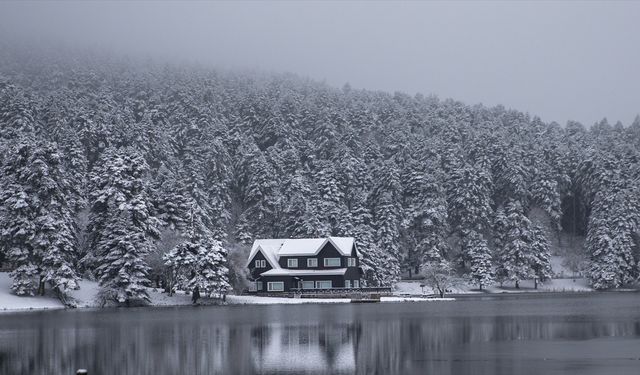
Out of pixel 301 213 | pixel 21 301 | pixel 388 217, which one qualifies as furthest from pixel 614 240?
pixel 21 301

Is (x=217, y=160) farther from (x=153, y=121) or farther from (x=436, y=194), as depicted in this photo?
(x=436, y=194)

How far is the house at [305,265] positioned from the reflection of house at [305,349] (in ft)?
158

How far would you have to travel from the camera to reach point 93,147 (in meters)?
115

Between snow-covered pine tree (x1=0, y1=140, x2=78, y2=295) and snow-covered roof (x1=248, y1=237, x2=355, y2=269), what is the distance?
2676cm

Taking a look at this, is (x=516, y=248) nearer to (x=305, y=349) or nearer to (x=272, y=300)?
(x=272, y=300)

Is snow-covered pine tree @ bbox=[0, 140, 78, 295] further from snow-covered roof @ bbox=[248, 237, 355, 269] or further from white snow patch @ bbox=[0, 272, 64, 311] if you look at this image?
snow-covered roof @ bbox=[248, 237, 355, 269]

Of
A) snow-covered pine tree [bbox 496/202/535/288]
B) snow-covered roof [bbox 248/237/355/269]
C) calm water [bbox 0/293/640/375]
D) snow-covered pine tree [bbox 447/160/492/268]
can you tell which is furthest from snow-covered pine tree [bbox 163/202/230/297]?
snow-covered pine tree [bbox 496/202/535/288]

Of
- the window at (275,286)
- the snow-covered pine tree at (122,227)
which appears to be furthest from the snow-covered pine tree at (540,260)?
the snow-covered pine tree at (122,227)

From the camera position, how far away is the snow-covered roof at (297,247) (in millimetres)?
98375

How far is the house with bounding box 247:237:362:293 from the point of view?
321 feet

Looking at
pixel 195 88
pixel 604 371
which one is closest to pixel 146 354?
pixel 604 371

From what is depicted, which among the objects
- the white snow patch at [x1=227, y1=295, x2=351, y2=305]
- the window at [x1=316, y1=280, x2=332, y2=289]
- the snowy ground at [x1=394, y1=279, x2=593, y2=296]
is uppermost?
the window at [x1=316, y1=280, x2=332, y2=289]

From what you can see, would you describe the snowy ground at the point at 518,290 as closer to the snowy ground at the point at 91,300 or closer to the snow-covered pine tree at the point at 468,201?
the snow-covered pine tree at the point at 468,201

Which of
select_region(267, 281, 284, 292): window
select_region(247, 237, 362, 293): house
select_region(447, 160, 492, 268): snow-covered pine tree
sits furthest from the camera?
select_region(447, 160, 492, 268): snow-covered pine tree
